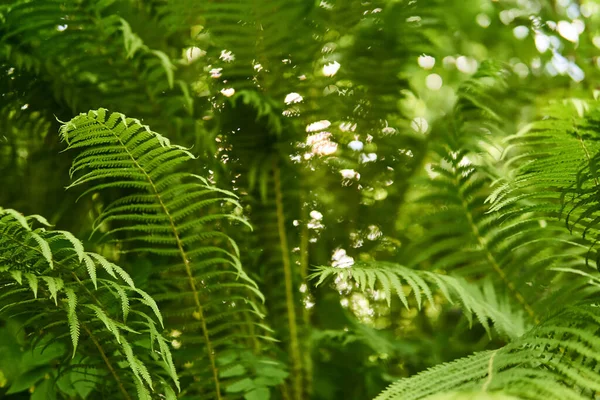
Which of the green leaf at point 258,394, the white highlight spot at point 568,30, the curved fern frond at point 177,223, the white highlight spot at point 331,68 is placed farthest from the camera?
the white highlight spot at point 568,30

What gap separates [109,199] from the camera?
1354mm

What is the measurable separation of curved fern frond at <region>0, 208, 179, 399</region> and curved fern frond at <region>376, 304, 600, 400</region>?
14.3 inches

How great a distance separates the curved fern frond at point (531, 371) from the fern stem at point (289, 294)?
0.54 meters

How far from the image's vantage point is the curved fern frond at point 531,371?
613 mm

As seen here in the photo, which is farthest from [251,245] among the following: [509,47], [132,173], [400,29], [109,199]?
[509,47]

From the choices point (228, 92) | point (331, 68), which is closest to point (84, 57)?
point (228, 92)

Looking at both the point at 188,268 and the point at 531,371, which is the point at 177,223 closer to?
the point at 188,268

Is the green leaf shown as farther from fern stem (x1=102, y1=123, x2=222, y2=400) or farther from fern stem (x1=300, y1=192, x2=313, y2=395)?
fern stem (x1=300, y1=192, x2=313, y2=395)

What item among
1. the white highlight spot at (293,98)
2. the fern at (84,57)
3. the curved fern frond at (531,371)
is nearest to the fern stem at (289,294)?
the white highlight spot at (293,98)

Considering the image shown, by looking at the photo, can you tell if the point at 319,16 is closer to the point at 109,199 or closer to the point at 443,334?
the point at 109,199

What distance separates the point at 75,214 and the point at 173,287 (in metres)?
0.30

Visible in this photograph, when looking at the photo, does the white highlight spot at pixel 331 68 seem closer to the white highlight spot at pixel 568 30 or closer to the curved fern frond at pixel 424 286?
the curved fern frond at pixel 424 286

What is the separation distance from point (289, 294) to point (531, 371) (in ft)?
2.42

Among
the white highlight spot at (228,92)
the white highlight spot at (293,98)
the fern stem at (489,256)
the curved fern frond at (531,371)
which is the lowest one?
the curved fern frond at (531,371)
